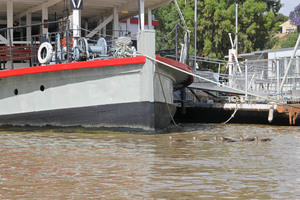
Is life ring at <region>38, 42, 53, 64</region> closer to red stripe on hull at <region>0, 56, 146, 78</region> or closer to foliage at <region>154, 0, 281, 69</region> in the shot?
red stripe on hull at <region>0, 56, 146, 78</region>

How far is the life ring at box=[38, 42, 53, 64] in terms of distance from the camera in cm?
1158

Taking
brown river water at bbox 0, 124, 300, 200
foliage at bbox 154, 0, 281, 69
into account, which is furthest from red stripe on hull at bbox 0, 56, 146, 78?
foliage at bbox 154, 0, 281, 69

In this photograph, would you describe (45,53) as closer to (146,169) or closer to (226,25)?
(146,169)

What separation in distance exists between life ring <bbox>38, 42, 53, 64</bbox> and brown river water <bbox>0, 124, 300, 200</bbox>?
2147mm

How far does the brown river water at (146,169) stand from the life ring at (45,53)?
215 cm

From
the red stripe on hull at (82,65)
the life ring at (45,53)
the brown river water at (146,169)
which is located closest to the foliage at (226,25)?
the life ring at (45,53)

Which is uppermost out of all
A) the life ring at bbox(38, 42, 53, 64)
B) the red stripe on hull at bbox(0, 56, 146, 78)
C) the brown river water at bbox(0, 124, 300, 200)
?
the life ring at bbox(38, 42, 53, 64)

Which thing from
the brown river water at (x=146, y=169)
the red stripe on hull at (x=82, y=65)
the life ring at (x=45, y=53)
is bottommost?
the brown river water at (x=146, y=169)

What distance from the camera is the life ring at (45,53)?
38.0 feet

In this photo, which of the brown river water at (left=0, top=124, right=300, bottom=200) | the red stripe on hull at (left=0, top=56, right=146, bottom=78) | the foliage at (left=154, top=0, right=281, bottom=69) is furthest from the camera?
the foliage at (left=154, top=0, right=281, bottom=69)

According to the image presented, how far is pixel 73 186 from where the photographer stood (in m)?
5.58

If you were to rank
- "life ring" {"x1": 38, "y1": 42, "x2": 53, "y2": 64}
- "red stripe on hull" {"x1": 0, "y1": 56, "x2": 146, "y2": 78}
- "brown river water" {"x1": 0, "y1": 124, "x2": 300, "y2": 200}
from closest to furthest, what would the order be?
"brown river water" {"x1": 0, "y1": 124, "x2": 300, "y2": 200}
"red stripe on hull" {"x1": 0, "y1": 56, "x2": 146, "y2": 78}
"life ring" {"x1": 38, "y1": 42, "x2": 53, "y2": 64}

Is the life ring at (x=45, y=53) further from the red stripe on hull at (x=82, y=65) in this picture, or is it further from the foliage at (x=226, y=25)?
the foliage at (x=226, y=25)

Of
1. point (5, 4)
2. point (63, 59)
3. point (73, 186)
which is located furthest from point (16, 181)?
point (5, 4)
